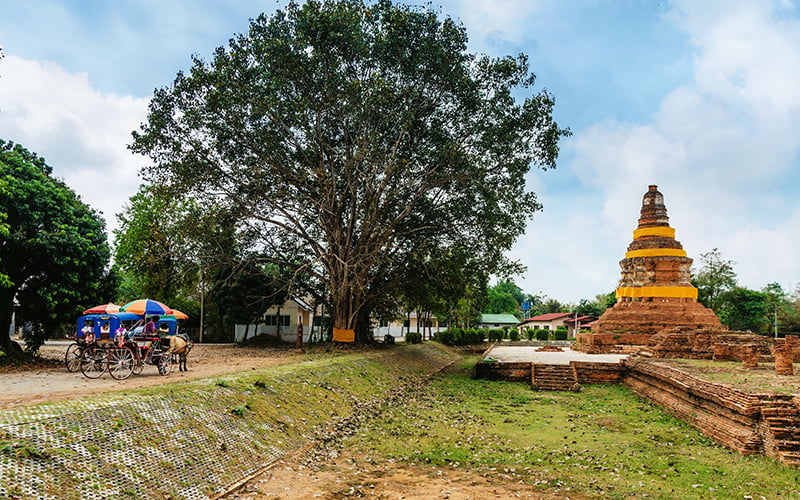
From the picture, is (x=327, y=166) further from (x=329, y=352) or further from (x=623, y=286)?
(x=623, y=286)

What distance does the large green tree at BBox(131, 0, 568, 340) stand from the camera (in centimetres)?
1939

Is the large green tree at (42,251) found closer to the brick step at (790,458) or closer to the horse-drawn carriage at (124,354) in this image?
the horse-drawn carriage at (124,354)

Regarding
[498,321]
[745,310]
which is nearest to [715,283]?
[745,310]

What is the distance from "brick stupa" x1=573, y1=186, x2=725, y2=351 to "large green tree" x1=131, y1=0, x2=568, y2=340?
930cm

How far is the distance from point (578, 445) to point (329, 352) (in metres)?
13.0

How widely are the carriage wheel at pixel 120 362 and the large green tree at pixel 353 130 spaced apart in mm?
9127

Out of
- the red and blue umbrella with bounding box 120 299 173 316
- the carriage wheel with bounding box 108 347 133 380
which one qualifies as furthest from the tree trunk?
the carriage wheel with bounding box 108 347 133 380

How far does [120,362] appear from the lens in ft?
41.8

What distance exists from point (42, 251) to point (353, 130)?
11982 millimetres

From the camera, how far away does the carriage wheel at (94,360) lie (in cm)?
1300

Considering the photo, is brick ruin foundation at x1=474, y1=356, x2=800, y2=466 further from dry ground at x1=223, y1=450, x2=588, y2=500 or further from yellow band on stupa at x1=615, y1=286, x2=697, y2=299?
yellow band on stupa at x1=615, y1=286, x2=697, y2=299

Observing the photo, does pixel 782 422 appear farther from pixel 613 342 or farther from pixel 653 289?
pixel 653 289

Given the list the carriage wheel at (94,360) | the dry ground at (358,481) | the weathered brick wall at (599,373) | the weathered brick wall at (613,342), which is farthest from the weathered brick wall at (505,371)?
the carriage wheel at (94,360)

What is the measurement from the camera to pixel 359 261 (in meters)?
20.8
